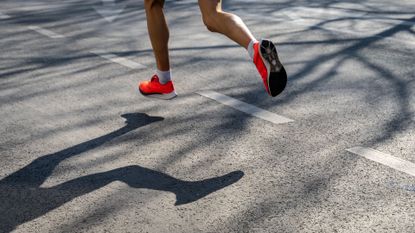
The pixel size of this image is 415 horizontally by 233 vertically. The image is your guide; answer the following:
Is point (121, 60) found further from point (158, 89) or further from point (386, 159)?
point (386, 159)

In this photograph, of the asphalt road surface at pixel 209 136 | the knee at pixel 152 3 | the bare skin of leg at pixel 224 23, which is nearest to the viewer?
the asphalt road surface at pixel 209 136

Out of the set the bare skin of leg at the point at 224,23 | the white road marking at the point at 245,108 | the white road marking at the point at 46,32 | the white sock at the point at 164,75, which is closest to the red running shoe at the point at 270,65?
the bare skin of leg at the point at 224,23

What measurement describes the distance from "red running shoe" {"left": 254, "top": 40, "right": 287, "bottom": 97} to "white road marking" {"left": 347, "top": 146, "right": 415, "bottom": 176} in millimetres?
557

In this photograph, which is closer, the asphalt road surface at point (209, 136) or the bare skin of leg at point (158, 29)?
the asphalt road surface at point (209, 136)

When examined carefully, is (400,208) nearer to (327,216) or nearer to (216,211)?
(327,216)

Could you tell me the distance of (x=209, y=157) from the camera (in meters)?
4.43

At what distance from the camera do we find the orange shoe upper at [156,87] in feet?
18.1

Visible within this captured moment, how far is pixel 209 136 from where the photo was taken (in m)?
4.84

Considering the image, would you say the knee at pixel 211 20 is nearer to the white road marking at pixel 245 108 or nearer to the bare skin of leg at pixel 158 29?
the bare skin of leg at pixel 158 29

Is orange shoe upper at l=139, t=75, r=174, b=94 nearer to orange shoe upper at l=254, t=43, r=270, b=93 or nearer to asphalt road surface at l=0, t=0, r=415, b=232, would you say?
asphalt road surface at l=0, t=0, r=415, b=232

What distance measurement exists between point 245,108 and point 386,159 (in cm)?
141

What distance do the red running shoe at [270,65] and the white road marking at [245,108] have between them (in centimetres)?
54

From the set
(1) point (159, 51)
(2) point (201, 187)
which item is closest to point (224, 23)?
(1) point (159, 51)

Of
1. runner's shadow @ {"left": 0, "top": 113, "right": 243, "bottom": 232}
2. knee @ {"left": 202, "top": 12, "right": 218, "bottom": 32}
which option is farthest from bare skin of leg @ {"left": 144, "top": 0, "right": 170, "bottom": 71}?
runner's shadow @ {"left": 0, "top": 113, "right": 243, "bottom": 232}
